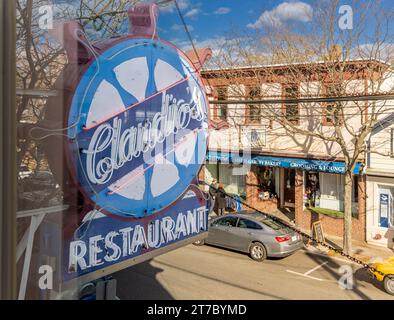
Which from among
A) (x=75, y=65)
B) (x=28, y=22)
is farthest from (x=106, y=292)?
(x=28, y=22)

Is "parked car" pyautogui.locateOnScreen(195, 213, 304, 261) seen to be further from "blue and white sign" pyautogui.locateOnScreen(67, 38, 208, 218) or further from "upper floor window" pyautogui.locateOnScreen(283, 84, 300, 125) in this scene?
"blue and white sign" pyautogui.locateOnScreen(67, 38, 208, 218)

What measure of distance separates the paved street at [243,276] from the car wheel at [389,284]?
66 mm

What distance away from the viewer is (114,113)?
67.3 inches

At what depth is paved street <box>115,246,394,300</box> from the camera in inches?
122

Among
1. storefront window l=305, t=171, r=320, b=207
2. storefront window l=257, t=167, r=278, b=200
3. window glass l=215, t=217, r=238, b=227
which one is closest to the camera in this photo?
window glass l=215, t=217, r=238, b=227

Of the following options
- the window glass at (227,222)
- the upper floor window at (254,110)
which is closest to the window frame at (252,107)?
the upper floor window at (254,110)

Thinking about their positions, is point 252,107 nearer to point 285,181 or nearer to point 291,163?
point 291,163

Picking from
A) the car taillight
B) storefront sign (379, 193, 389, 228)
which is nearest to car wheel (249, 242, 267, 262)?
the car taillight

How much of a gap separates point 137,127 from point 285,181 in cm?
930

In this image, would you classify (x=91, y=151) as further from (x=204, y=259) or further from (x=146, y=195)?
(x=204, y=259)

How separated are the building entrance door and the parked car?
3193 mm

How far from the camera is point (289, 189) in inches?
415

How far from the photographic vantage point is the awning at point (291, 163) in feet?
29.6
